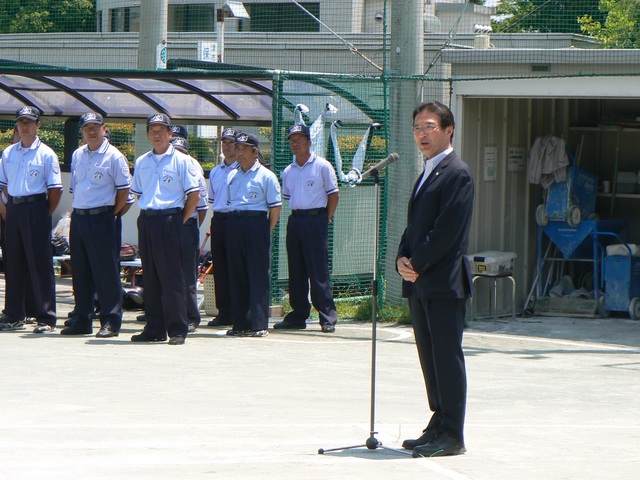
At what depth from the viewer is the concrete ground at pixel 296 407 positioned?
600 cm

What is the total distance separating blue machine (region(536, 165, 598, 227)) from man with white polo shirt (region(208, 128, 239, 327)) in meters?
4.05

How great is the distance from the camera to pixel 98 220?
1071cm

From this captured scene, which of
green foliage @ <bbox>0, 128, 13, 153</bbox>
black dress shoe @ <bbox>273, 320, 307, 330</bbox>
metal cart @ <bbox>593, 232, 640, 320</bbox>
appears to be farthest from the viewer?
green foliage @ <bbox>0, 128, 13, 153</bbox>

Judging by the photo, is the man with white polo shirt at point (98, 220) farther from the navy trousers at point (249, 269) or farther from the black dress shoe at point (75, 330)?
the navy trousers at point (249, 269)

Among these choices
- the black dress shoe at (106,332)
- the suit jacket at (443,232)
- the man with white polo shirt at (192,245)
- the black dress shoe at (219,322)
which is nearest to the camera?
the suit jacket at (443,232)

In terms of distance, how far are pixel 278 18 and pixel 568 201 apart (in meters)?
20.5

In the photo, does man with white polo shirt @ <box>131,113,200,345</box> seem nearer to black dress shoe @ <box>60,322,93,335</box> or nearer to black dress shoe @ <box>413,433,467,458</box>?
black dress shoe @ <box>60,322,93,335</box>

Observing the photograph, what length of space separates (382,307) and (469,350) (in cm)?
214

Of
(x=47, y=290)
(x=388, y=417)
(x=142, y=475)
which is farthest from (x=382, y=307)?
(x=142, y=475)

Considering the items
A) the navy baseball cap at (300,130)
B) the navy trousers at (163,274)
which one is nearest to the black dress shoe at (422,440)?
the navy trousers at (163,274)

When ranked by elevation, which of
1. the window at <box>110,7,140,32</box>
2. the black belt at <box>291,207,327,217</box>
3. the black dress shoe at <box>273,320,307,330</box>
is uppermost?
the window at <box>110,7,140,32</box>

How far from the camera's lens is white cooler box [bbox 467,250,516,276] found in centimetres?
1284

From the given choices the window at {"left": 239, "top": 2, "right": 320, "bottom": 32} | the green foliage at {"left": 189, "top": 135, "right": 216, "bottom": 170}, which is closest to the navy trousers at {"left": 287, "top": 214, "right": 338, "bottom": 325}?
the green foliage at {"left": 189, "top": 135, "right": 216, "bottom": 170}

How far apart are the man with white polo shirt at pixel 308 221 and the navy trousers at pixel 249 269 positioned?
0.58m
